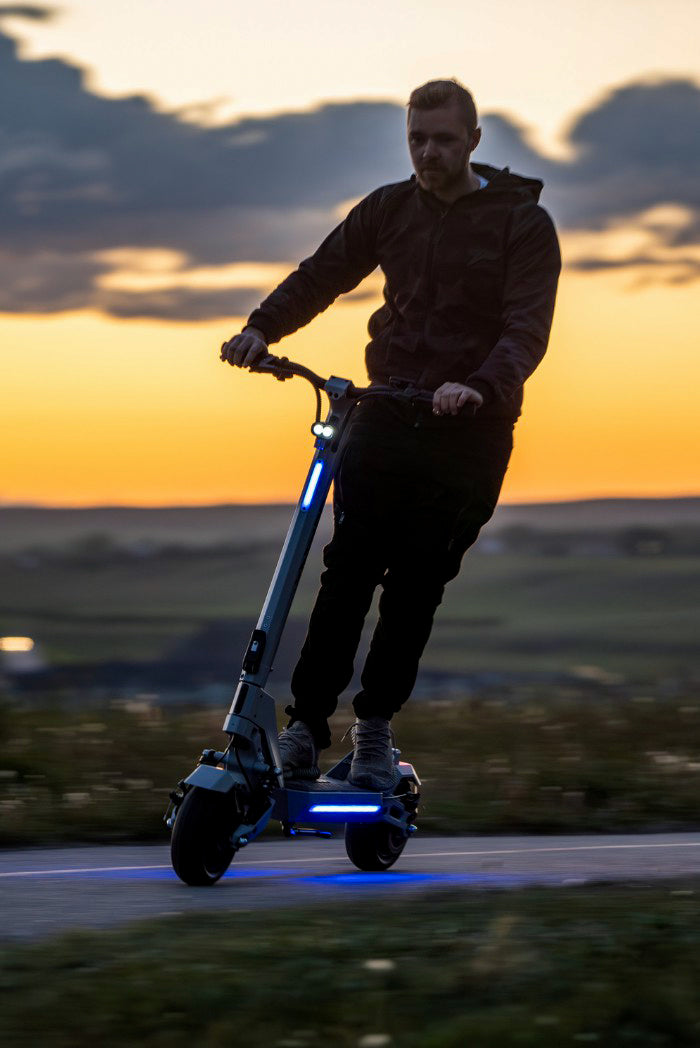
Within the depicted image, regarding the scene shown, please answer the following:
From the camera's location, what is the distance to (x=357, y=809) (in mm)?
5801

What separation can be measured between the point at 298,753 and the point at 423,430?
1043mm

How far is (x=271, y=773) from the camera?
215 inches

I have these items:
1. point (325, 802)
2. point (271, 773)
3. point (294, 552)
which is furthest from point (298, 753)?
point (294, 552)

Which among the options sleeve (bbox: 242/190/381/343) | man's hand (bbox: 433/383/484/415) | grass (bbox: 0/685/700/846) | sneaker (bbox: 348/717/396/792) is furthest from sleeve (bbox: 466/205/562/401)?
grass (bbox: 0/685/700/846)

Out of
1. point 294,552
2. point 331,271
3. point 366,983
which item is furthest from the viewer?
point 331,271

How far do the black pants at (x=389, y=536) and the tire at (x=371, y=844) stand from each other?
0.35 metres

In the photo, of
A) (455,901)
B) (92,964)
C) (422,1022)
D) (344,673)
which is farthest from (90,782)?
Result: (422,1022)

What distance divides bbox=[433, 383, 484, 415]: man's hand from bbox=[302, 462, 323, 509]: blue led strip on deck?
44 centimetres

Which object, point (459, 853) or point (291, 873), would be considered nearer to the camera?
point (291, 873)

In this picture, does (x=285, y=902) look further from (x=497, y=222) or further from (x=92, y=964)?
(x=497, y=222)

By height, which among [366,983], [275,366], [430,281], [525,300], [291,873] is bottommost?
[366,983]

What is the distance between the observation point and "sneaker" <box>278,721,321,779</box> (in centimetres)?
572

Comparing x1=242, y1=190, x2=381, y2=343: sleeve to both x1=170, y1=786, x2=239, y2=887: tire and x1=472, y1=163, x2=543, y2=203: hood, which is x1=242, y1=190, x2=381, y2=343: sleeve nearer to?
x1=472, y1=163, x2=543, y2=203: hood

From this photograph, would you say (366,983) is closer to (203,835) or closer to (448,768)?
(203,835)
